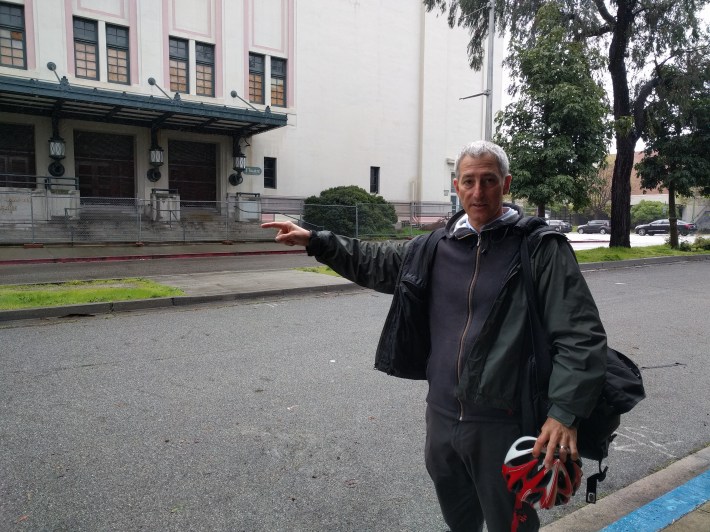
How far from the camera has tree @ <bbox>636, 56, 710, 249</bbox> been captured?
2048 centimetres

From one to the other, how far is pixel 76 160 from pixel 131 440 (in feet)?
73.5

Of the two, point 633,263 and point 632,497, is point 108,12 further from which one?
point 632,497

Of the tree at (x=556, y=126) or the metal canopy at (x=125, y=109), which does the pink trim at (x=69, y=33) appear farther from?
the tree at (x=556, y=126)

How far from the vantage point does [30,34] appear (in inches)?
834

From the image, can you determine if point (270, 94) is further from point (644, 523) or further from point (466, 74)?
point (644, 523)

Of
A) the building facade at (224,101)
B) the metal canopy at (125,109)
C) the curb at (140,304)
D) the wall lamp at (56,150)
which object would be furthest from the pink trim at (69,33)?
the curb at (140,304)

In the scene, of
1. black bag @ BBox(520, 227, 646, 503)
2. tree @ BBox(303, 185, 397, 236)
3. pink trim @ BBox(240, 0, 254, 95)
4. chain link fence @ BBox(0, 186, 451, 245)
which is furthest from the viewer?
pink trim @ BBox(240, 0, 254, 95)

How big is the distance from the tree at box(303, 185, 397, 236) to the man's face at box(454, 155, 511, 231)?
21.1 m

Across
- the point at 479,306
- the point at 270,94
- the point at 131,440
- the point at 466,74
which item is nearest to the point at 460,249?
the point at 479,306

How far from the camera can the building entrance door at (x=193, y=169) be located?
2550 centimetres

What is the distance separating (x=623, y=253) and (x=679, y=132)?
21.9ft

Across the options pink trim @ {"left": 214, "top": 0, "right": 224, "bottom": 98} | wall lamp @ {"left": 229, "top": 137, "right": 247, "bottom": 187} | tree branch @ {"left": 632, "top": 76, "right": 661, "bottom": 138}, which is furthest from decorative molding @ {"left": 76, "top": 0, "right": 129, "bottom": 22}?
tree branch @ {"left": 632, "top": 76, "right": 661, "bottom": 138}

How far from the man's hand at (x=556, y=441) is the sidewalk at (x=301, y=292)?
1.30 meters

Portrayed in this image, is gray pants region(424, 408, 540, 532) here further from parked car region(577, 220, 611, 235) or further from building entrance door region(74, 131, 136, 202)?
parked car region(577, 220, 611, 235)
